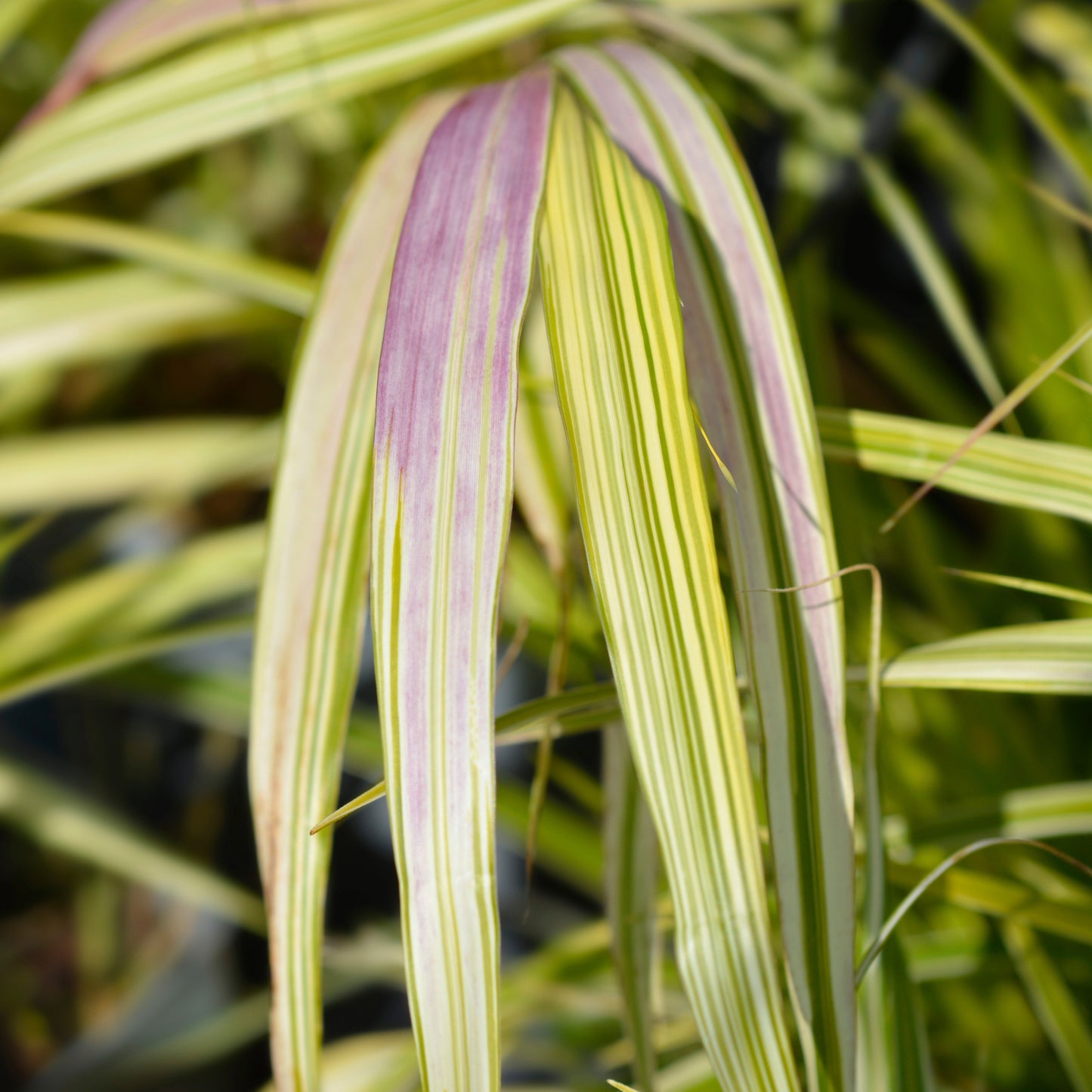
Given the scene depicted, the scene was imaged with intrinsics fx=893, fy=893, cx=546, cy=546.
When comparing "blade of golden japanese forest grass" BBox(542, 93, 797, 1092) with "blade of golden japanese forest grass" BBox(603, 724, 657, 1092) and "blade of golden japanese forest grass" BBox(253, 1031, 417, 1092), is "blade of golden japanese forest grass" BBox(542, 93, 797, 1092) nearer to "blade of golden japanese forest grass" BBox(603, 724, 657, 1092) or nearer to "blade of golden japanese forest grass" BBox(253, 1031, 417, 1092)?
"blade of golden japanese forest grass" BBox(603, 724, 657, 1092)

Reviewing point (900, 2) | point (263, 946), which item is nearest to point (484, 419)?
point (263, 946)

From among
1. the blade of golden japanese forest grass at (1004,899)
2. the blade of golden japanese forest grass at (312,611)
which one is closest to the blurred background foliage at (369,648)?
the blade of golden japanese forest grass at (1004,899)

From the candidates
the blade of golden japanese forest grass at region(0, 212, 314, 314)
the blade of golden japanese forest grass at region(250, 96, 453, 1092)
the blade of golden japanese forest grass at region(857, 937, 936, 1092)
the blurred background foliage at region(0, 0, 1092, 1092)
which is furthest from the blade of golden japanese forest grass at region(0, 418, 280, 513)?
the blade of golden japanese forest grass at region(857, 937, 936, 1092)

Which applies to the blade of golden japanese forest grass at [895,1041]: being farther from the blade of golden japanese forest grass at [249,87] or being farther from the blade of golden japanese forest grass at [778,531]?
the blade of golden japanese forest grass at [249,87]

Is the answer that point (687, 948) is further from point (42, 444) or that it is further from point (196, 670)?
point (42, 444)

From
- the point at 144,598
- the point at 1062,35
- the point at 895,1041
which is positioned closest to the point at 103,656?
the point at 144,598
